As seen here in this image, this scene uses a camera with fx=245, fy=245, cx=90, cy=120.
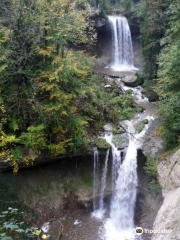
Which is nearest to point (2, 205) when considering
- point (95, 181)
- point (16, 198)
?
point (16, 198)

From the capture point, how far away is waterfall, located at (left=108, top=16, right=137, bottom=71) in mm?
26297

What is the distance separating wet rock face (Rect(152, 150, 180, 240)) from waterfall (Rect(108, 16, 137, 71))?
1680 cm

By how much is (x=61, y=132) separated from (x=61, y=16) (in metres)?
5.35

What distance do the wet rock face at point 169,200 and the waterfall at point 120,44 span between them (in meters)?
16.8

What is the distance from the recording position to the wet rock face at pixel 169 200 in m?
7.03

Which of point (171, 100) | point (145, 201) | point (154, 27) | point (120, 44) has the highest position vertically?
point (154, 27)

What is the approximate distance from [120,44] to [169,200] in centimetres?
2054

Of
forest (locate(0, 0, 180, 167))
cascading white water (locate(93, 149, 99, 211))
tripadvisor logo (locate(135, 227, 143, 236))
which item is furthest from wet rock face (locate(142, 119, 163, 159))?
tripadvisor logo (locate(135, 227, 143, 236))

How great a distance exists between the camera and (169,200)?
9305 millimetres

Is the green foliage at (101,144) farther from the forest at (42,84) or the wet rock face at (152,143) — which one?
the wet rock face at (152,143)

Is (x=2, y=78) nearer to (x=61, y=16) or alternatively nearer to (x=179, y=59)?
(x=61, y=16)

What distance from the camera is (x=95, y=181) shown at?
43.3 feet

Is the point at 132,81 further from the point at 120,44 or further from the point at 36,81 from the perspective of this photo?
the point at 36,81

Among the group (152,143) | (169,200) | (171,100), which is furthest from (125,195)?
(171,100)
